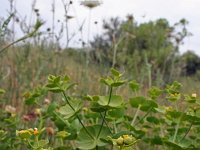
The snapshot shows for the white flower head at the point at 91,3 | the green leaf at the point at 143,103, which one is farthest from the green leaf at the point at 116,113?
the white flower head at the point at 91,3

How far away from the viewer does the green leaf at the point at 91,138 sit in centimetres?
93

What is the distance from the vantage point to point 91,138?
0.95 m

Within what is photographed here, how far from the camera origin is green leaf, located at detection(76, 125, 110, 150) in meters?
0.93

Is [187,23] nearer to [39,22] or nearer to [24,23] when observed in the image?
[24,23]

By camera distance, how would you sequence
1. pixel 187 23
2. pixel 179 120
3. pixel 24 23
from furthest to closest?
pixel 187 23 → pixel 24 23 → pixel 179 120

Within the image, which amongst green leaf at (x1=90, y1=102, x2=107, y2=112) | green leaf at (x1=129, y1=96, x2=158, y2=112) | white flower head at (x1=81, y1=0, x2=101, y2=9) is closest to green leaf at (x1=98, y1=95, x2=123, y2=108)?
green leaf at (x1=90, y1=102, x2=107, y2=112)

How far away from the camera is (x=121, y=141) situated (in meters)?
0.74

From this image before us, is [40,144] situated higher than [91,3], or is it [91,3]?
[91,3]

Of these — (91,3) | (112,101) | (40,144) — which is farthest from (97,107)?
(91,3)

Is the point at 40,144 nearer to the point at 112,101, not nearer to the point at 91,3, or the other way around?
the point at 112,101

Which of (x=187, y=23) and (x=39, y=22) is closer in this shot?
(x=39, y=22)

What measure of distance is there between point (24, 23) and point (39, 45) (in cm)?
99

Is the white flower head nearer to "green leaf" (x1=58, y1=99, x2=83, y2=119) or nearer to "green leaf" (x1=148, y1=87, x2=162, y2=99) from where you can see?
"green leaf" (x1=148, y1=87, x2=162, y2=99)

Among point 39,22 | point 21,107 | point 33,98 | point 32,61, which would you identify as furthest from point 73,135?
point 32,61
